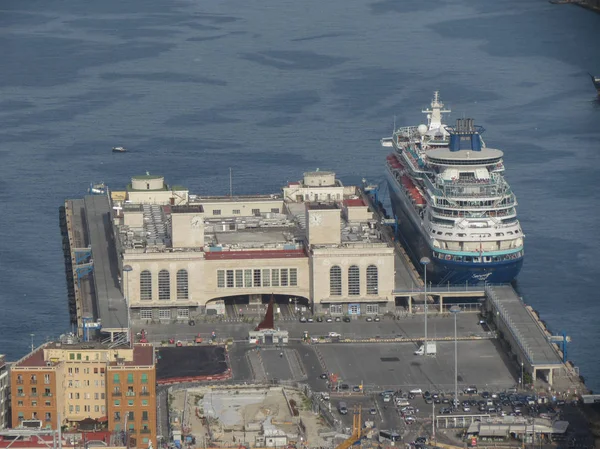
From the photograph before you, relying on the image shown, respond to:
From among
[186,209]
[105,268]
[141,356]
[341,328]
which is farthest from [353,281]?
[141,356]

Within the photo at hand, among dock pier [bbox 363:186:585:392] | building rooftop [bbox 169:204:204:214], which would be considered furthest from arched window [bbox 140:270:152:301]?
dock pier [bbox 363:186:585:392]

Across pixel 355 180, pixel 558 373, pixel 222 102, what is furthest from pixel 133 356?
pixel 222 102

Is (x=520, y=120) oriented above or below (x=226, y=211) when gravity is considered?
above

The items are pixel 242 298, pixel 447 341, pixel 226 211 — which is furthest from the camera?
pixel 226 211

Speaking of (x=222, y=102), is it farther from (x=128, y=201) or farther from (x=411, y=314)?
(x=411, y=314)

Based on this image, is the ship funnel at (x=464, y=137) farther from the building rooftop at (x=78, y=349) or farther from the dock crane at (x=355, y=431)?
the building rooftop at (x=78, y=349)

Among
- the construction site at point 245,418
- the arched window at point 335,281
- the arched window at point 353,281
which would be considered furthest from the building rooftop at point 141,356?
the arched window at point 353,281
